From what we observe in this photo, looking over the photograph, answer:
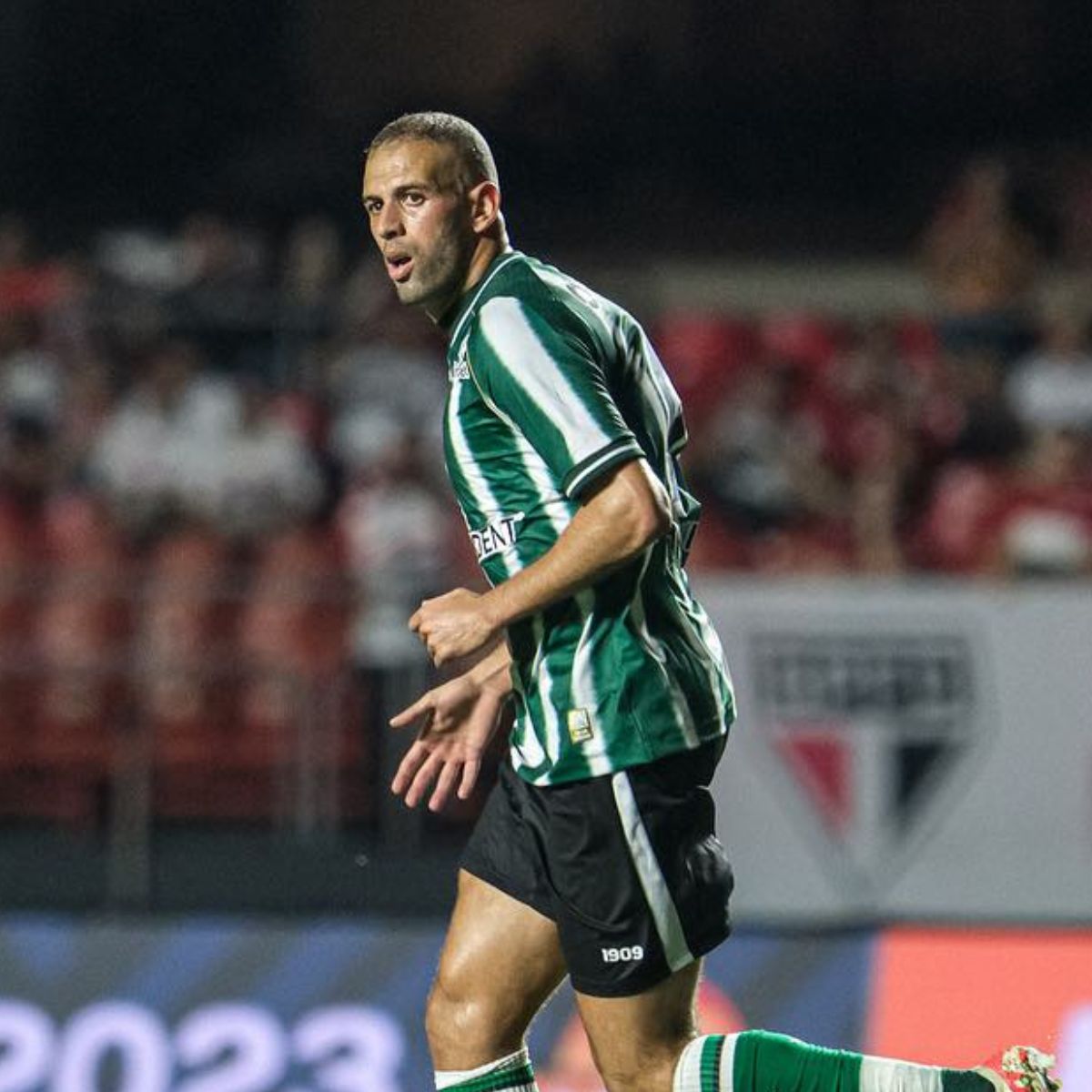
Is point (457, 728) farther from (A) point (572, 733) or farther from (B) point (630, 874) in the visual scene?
(B) point (630, 874)

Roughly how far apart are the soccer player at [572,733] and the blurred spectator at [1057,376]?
5.42 m

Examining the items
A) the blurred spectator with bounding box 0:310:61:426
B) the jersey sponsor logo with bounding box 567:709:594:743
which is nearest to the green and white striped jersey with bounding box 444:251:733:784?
the jersey sponsor logo with bounding box 567:709:594:743

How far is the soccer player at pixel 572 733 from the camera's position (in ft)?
11.3

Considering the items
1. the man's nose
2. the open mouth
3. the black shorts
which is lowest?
the black shorts

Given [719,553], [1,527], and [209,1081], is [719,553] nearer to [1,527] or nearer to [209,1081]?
[1,527]

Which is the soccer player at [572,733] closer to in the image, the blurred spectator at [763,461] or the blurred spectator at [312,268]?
the blurred spectator at [763,461]

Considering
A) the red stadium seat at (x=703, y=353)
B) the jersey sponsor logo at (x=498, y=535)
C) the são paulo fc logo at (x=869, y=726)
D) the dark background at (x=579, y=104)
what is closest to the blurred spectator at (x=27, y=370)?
the red stadium seat at (x=703, y=353)

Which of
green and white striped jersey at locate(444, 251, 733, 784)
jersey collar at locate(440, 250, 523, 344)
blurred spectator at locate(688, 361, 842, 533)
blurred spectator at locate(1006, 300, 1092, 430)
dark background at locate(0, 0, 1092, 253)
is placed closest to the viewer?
green and white striped jersey at locate(444, 251, 733, 784)

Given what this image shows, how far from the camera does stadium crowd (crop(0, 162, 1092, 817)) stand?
7312 millimetres

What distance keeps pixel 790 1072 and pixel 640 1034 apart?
0.76ft

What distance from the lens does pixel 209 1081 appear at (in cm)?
538

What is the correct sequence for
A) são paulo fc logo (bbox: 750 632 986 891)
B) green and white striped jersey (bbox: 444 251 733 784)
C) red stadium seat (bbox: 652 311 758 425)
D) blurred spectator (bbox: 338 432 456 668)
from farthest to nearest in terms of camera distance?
red stadium seat (bbox: 652 311 758 425), blurred spectator (bbox: 338 432 456 668), são paulo fc logo (bbox: 750 632 986 891), green and white striped jersey (bbox: 444 251 733 784)

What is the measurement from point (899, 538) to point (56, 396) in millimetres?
3224

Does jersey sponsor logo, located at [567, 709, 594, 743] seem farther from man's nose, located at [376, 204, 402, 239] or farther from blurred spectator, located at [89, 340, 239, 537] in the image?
blurred spectator, located at [89, 340, 239, 537]
